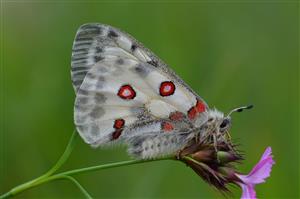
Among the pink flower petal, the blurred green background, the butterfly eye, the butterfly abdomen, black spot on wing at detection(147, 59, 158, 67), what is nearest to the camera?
the pink flower petal

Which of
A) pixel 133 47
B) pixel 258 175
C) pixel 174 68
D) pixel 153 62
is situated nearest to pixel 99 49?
pixel 133 47

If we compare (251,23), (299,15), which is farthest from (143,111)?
(299,15)

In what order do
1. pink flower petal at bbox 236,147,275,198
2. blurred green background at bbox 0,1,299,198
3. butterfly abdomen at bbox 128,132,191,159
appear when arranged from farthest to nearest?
blurred green background at bbox 0,1,299,198 → butterfly abdomen at bbox 128,132,191,159 → pink flower petal at bbox 236,147,275,198

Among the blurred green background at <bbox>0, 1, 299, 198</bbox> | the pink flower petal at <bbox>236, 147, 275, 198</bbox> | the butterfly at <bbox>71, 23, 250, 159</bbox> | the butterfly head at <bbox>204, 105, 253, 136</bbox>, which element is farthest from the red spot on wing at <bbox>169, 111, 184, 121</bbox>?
the blurred green background at <bbox>0, 1, 299, 198</bbox>

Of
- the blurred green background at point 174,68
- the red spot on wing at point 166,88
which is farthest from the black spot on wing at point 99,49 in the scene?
the blurred green background at point 174,68

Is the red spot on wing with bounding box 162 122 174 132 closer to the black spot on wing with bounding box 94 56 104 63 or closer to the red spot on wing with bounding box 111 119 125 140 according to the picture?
the red spot on wing with bounding box 111 119 125 140

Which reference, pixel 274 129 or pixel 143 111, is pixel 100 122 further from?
pixel 274 129
